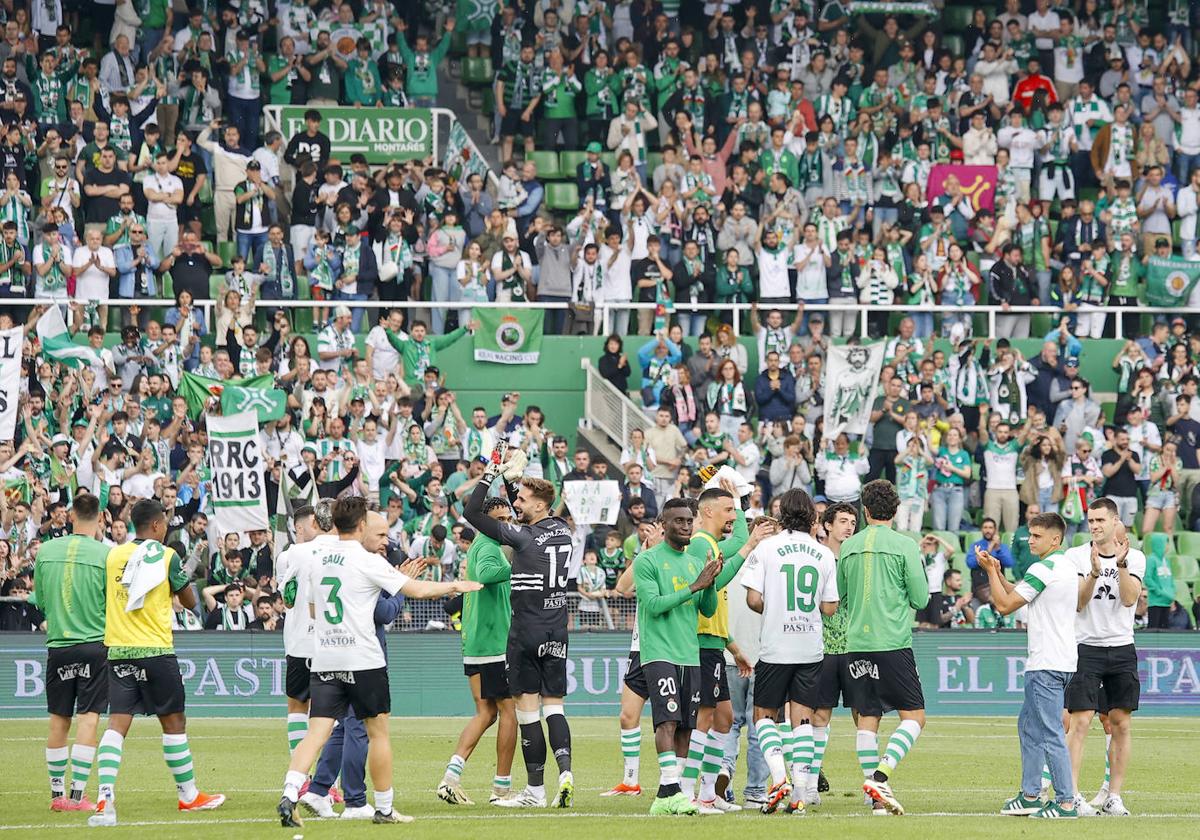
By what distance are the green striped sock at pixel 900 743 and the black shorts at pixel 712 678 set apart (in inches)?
53.0

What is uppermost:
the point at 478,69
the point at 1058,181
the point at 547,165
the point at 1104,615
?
the point at 478,69

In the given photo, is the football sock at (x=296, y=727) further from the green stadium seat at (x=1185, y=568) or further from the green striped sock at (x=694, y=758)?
the green stadium seat at (x=1185, y=568)

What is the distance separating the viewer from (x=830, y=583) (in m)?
13.4

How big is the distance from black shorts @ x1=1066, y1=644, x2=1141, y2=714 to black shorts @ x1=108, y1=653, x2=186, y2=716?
21.1 ft

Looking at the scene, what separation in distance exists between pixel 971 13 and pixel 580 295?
36.7 feet

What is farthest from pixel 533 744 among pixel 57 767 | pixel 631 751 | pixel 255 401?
pixel 255 401

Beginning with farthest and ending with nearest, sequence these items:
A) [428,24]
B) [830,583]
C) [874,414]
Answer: [428,24], [874,414], [830,583]

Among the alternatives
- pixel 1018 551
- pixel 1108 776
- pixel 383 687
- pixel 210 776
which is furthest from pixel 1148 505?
pixel 383 687

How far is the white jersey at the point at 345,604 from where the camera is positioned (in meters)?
12.3

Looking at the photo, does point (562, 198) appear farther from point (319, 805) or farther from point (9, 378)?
point (319, 805)

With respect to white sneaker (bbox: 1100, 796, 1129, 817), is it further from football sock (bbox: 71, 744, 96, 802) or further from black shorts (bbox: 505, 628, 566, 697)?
football sock (bbox: 71, 744, 96, 802)

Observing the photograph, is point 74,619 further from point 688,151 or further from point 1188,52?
point 1188,52

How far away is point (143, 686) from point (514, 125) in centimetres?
1957

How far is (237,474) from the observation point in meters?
24.5
